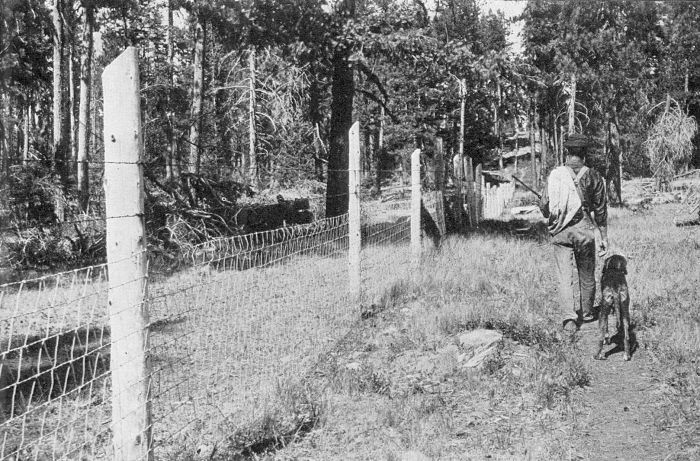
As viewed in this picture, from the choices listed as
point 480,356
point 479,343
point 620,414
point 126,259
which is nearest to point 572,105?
point 479,343

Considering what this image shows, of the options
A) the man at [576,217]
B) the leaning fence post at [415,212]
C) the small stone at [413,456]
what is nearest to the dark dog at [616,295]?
the man at [576,217]

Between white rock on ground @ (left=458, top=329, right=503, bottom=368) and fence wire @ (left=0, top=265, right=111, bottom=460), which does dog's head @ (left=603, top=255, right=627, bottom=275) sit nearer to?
white rock on ground @ (left=458, top=329, right=503, bottom=368)

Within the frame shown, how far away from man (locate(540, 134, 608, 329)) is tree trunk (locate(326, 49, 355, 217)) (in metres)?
8.54

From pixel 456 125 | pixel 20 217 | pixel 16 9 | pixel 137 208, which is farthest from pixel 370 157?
pixel 137 208

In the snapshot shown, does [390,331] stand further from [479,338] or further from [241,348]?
[241,348]

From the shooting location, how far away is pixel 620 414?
5047 mm

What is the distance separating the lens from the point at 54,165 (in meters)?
13.2

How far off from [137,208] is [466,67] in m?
12.8

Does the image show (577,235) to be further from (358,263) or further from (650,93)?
(650,93)

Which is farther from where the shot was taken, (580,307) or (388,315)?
(388,315)

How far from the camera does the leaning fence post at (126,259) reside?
11.1 feet

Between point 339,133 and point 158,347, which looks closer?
point 158,347

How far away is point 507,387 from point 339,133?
11.6 m

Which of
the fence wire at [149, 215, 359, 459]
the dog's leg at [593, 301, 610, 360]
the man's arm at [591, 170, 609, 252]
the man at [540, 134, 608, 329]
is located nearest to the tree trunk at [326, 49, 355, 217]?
the fence wire at [149, 215, 359, 459]
